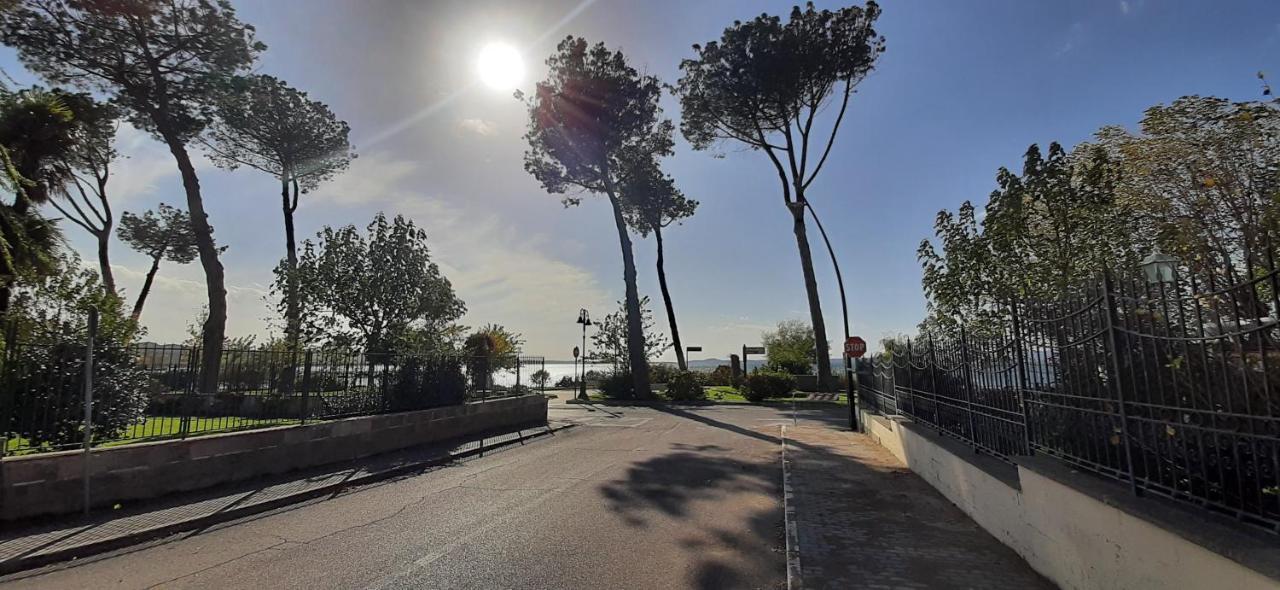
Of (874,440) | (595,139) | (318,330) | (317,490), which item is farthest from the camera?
(595,139)

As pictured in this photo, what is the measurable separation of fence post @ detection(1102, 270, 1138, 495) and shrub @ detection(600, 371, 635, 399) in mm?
24566

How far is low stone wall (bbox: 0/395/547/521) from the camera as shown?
6.15m

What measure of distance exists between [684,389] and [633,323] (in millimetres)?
3944

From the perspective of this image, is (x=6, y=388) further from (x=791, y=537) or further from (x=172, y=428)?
(x=791, y=537)

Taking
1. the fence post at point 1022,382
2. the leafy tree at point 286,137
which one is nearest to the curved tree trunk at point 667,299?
the leafy tree at point 286,137

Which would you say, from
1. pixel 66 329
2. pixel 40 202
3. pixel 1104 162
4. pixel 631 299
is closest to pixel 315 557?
pixel 66 329

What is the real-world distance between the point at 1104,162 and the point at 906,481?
591cm

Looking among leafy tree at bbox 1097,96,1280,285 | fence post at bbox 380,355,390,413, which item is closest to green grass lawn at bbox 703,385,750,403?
fence post at bbox 380,355,390,413

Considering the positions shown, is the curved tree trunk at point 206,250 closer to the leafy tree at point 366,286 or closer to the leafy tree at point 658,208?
the leafy tree at point 366,286

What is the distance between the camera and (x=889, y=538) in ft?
18.0

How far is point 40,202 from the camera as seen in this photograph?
12.7 m

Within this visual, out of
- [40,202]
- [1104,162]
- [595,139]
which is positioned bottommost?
[1104,162]

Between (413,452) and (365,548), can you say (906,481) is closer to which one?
(365,548)

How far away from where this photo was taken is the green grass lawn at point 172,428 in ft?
23.9
